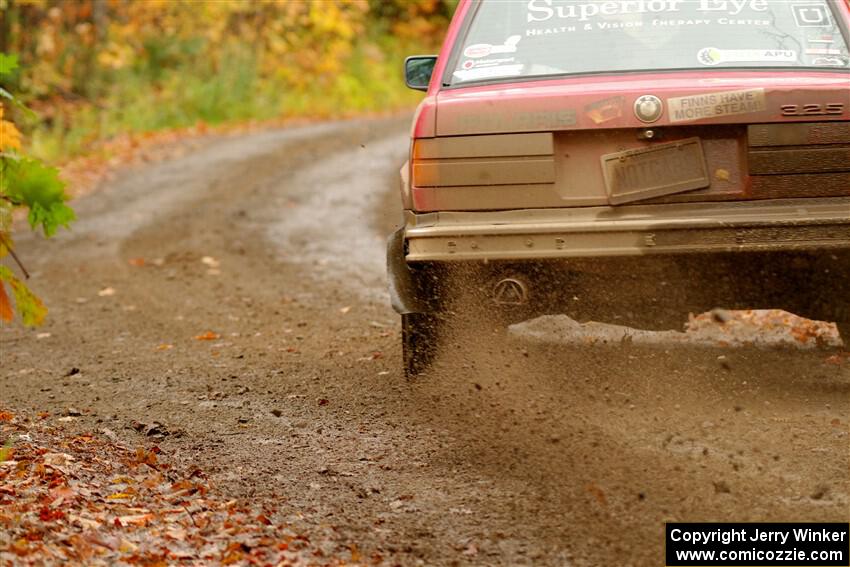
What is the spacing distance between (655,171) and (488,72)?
971 mm

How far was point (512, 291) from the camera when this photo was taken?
17.9 ft

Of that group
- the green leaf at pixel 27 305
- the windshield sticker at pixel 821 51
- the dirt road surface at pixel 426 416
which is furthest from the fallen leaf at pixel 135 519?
the windshield sticker at pixel 821 51

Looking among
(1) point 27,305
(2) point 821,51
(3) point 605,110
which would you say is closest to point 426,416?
(3) point 605,110

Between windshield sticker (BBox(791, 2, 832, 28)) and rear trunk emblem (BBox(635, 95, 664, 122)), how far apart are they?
3.32ft

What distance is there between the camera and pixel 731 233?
5148 mm

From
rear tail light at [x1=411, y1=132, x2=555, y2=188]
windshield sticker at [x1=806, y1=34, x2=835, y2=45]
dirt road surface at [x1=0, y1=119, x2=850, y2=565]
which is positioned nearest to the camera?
dirt road surface at [x1=0, y1=119, x2=850, y2=565]

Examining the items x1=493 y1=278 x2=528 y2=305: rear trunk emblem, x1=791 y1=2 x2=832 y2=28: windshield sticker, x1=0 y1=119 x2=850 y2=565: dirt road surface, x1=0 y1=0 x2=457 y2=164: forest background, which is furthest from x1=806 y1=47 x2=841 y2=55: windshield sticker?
x1=0 y1=0 x2=457 y2=164: forest background

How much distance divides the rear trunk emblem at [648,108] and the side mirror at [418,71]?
5.30 feet

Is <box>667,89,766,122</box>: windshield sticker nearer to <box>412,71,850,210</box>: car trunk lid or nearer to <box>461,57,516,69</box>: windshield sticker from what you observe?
<box>412,71,850,210</box>: car trunk lid

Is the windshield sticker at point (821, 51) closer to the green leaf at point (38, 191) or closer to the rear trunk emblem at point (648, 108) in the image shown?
the rear trunk emblem at point (648, 108)

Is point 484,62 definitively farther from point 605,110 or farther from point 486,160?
point 605,110

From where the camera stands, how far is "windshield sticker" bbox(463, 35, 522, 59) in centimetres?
584

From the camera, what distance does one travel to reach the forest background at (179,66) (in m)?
21.5

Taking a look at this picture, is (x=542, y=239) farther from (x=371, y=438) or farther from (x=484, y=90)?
(x=371, y=438)
